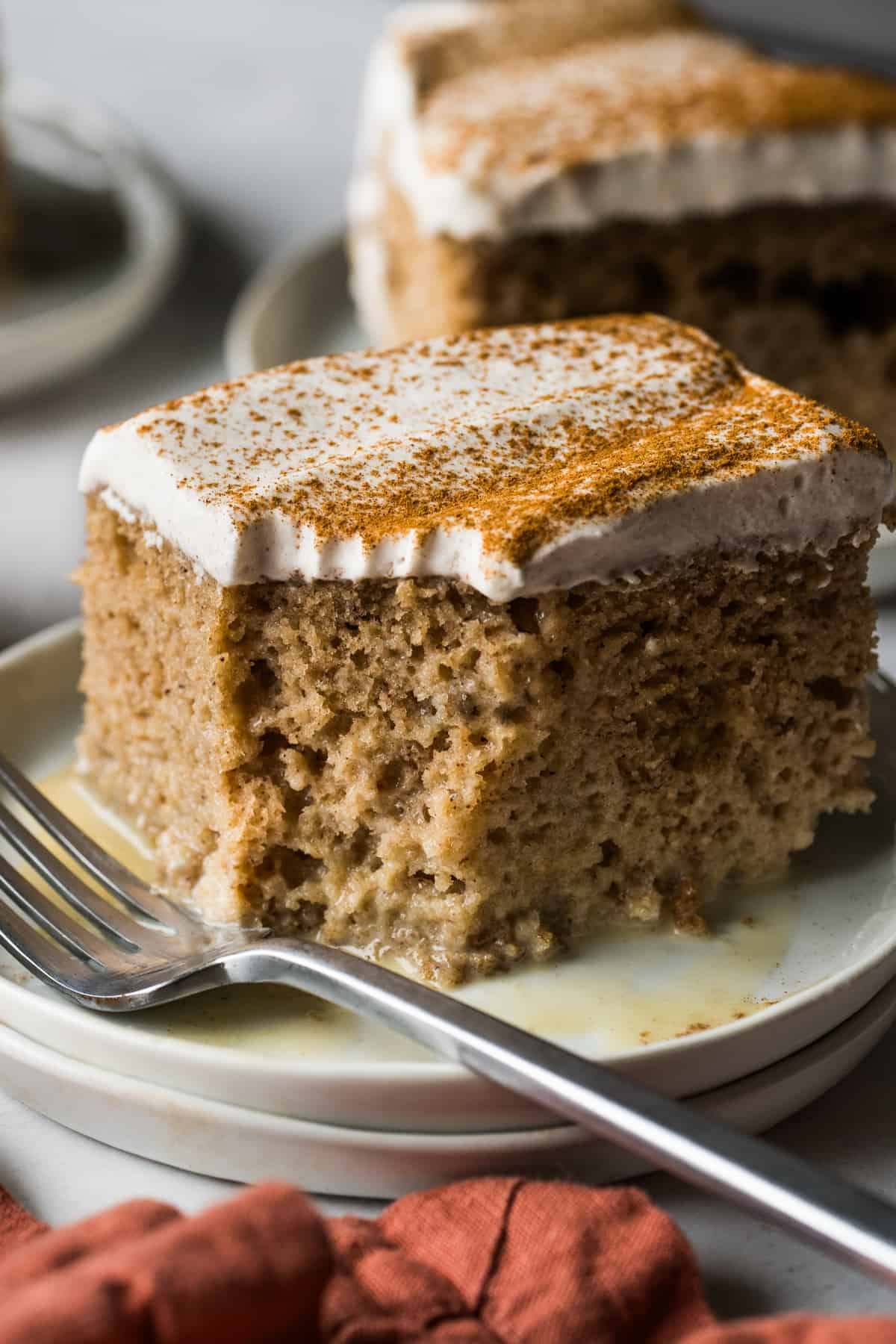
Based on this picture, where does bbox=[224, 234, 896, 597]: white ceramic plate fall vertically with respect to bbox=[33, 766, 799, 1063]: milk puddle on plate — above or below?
above

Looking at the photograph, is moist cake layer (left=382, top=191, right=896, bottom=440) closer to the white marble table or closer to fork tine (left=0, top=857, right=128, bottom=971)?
the white marble table

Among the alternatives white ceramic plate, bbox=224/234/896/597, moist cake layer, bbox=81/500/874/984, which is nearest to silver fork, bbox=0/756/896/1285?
moist cake layer, bbox=81/500/874/984

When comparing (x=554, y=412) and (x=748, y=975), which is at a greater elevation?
(x=554, y=412)

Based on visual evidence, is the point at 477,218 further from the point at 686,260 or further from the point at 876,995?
the point at 876,995

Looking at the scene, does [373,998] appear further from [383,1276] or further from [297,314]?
[297,314]

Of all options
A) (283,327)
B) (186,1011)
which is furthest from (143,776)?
(283,327)

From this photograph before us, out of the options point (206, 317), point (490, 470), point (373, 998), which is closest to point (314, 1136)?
point (373, 998)

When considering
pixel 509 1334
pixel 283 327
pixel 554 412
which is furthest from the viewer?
pixel 283 327
